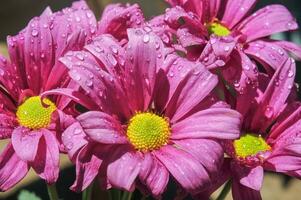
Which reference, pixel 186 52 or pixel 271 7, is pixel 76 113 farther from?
pixel 271 7

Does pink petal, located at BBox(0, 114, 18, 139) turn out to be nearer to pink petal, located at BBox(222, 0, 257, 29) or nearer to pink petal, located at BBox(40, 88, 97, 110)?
pink petal, located at BBox(40, 88, 97, 110)

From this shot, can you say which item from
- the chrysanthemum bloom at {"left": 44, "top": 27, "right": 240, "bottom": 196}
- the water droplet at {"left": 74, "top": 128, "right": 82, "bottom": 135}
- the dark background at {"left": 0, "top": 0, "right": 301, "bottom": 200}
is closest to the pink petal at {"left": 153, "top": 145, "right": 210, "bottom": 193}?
the chrysanthemum bloom at {"left": 44, "top": 27, "right": 240, "bottom": 196}

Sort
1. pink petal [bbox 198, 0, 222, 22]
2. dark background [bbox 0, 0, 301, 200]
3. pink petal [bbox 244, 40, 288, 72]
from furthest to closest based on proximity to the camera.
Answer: dark background [bbox 0, 0, 301, 200], pink petal [bbox 198, 0, 222, 22], pink petal [bbox 244, 40, 288, 72]

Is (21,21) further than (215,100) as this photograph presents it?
Yes

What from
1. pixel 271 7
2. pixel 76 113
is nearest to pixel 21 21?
pixel 271 7

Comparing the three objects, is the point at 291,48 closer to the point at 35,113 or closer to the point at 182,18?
the point at 182,18

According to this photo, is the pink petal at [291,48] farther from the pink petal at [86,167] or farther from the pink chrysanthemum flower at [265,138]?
the pink petal at [86,167]
